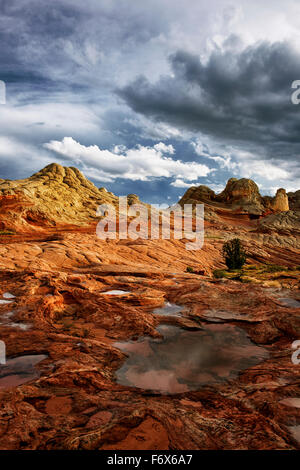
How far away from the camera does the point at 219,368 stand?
7.61m

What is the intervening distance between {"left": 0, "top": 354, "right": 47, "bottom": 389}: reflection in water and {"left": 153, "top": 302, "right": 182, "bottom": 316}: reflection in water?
631 centimetres

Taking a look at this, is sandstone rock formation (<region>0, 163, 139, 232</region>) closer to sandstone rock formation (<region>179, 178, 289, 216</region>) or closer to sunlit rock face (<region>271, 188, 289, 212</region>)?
sandstone rock formation (<region>179, 178, 289, 216</region>)

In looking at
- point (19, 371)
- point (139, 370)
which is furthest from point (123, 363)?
point (19, 371)

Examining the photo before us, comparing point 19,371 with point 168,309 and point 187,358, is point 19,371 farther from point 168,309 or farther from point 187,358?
point 168,309

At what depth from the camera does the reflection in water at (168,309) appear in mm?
12211

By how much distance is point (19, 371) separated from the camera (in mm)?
6512

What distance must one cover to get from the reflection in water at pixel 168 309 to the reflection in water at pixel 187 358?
59.1 inches

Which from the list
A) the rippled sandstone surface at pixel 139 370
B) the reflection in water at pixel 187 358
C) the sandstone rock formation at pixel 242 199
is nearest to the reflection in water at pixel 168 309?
the rippled sandstone surface at pixel 139 370

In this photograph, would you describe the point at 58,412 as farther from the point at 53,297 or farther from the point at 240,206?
the point at 240,206

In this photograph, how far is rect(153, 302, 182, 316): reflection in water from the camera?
1221 centimetres

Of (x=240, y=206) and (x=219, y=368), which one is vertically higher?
(x=240, y=206)

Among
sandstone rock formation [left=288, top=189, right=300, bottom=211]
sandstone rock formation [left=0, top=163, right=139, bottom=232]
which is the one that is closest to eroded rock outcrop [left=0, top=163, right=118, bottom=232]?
sandstone rock formation [left=0, top=163, right=139, bottom=232]
